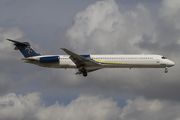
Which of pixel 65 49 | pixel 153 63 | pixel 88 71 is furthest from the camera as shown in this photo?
pixel 88 71

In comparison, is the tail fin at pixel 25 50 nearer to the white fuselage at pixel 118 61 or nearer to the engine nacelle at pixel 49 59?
the white fuselage at pixel 118 61

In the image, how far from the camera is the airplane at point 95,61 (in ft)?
202

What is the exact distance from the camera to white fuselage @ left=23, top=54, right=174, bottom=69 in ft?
202

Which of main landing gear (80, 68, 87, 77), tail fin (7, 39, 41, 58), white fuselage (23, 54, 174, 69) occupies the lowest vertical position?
main landing gear (80, 68, 87, 77)

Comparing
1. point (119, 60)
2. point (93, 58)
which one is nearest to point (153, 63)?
point (119, 60)

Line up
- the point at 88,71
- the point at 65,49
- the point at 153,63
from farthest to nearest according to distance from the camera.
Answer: the point at 88,71, the point at 153,63, the point at 65,49

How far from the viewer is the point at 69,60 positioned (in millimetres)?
63219

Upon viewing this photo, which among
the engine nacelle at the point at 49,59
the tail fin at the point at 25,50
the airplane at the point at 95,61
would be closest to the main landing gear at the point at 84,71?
the airplane at the point at 95,61

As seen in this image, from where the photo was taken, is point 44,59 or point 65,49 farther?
point 44,59

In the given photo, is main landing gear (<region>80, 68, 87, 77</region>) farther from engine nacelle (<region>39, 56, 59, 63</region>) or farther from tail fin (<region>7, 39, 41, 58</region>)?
tail fin (<region>7, 39, 41, 58</region>)

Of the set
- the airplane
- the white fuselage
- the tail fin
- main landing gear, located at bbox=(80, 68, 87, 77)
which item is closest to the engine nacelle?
the airplane

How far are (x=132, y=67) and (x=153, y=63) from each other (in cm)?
417

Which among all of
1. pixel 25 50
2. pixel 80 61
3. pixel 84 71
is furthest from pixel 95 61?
pixel 25 50

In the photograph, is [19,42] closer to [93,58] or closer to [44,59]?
[44,59]
